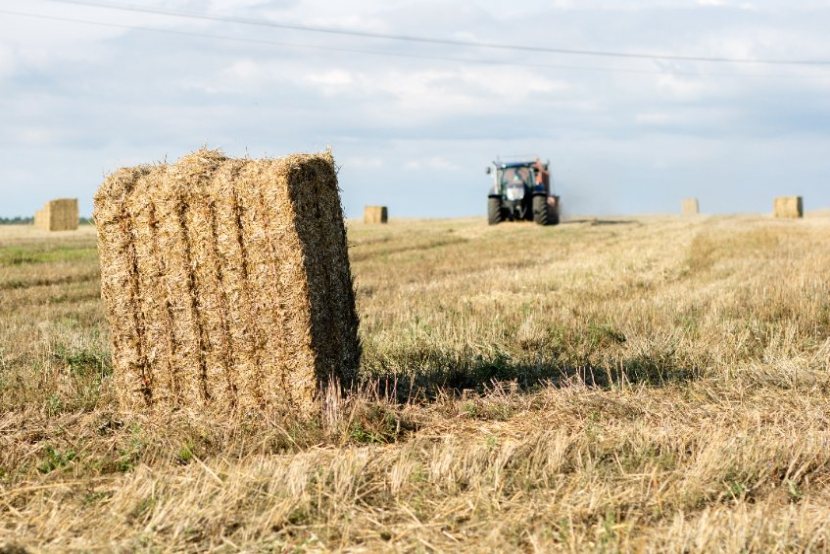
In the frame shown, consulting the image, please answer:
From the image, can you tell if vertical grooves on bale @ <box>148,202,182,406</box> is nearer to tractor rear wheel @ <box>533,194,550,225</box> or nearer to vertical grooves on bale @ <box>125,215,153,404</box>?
vertical grooves on bale @ <box>125,215,153,404</box>

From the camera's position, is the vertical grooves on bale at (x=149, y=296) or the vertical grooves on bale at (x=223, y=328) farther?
the vertical grooves on bale at (x=149, y=296)

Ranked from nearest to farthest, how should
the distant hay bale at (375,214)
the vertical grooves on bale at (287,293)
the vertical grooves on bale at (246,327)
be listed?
1. the vertical grooves on bale at (287,293)
2. the vertical grooves on bale at (246,327)
3. the distant hay bale at (375,214)

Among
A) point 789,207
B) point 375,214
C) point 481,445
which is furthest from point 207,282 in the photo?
point 789,207

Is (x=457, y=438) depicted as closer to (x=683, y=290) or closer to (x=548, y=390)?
(x=548, y=390)

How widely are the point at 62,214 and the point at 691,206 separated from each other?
44.9 m

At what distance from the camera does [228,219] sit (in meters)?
6.13

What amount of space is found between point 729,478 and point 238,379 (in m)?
3.06

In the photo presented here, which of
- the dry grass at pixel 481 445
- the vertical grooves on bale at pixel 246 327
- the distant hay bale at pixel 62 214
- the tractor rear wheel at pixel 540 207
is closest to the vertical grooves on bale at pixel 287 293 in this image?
the vertical grooves on bale at pixel 246 327

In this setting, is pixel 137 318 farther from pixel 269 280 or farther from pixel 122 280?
pixel 269 280

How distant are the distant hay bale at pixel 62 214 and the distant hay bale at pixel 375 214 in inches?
575

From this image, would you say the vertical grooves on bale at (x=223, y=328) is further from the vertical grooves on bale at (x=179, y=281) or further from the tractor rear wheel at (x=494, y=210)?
the tractor rear wheel at (x=494, y=210)

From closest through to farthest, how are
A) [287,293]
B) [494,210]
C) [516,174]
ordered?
[287,293]
[516,174]
[494,210]

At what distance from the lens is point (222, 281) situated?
6.19 m

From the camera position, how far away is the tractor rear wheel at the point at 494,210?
35.8m
